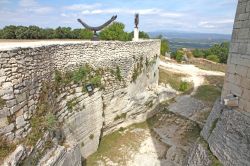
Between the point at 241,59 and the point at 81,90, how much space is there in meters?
5.98

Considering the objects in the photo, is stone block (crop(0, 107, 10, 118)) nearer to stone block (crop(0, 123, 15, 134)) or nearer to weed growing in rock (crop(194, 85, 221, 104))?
stone block (crop(0, 123, 15, 134))

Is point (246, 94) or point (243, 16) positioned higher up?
point (243, 16)

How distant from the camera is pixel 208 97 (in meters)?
18.3

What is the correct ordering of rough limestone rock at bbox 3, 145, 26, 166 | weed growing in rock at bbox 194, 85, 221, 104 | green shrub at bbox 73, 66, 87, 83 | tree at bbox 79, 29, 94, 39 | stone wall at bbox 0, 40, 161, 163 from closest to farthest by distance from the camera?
rough limestone rock at bbox 3, 145, 26, 166 < stone wall at bbox 0, 40, 161, 163 < green shrub at bbox 73, 66, 87, 83 < weed growing in rock at bbox 194, 85, 221, 104 < tree at bbox 79, 29, 94, 39

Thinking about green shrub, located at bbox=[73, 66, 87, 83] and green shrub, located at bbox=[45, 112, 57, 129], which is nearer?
green shrub, located at bbox=[45, 112, 57, 129]

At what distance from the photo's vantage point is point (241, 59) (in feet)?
20.6

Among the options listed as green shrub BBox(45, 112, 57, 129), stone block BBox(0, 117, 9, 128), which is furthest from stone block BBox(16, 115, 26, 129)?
green shrub BBox(45, 112, 57, 129)

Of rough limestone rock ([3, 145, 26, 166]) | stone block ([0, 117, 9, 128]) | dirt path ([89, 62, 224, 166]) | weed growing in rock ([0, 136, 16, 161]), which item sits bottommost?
dirt path ([89, 62, 224, 166])

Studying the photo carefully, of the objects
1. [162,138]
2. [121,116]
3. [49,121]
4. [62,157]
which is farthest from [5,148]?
[162,138]

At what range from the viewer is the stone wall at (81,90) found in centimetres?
573

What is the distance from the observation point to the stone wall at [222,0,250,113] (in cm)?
604

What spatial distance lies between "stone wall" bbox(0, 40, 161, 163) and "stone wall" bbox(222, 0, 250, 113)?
5188 mm

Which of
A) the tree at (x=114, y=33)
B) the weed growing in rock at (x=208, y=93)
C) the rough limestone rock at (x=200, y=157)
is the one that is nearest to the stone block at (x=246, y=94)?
the rough limestone rock at (x=200, y=157)

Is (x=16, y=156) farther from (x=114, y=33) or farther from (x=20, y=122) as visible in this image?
(x=114, y=33)
